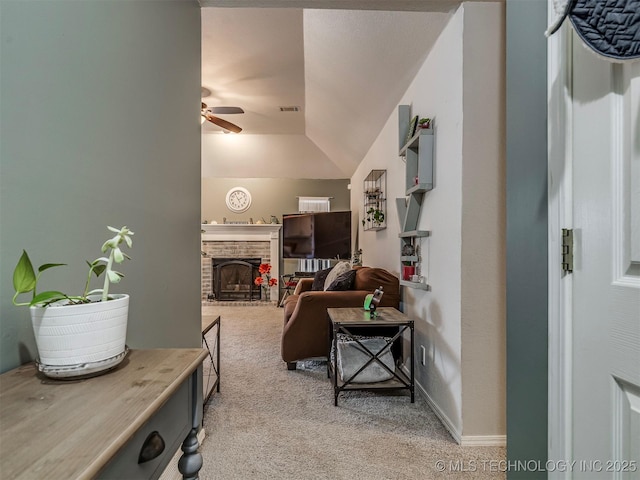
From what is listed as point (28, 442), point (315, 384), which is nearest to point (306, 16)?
point (315, 384)

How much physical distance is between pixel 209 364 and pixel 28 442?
2220mm

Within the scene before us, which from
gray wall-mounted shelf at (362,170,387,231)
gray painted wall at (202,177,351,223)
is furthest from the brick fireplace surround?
gray wall-mounted shelf at (362,170,387,231)

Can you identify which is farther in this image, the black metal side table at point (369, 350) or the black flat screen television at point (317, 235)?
the black flat screen television at point (317, 235)

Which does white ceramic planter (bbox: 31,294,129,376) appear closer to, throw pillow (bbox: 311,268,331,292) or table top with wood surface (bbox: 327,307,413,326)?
table top with wood surface (bbox: 327,307,413,326)

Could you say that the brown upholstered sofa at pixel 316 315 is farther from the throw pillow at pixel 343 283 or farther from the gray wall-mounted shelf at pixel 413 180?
the gray wall-mounted shelf at pixel 413 180

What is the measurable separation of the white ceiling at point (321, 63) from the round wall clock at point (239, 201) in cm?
157

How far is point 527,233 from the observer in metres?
1.08

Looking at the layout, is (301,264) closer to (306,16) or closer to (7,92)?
(306,16)

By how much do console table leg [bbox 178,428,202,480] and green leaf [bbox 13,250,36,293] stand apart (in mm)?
528

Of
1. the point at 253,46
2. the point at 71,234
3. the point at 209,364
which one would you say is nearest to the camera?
the point at 71,234

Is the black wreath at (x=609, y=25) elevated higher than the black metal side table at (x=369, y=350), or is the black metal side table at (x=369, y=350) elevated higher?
the black wreath at (x=609, y=25)

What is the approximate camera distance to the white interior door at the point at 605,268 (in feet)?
2.41

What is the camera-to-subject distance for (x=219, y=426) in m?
2.03

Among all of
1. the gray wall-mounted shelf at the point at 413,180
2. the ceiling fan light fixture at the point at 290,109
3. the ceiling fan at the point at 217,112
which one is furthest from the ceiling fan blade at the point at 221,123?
the gray wall-mounted shelf at the point at 413,180
